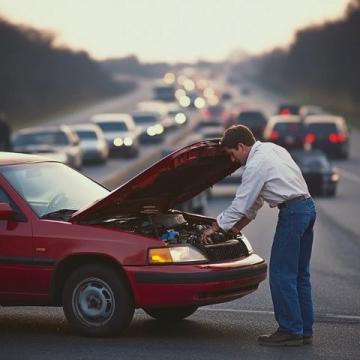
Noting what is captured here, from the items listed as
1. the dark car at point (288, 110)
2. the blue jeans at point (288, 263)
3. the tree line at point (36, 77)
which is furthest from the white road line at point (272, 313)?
the tree line at point (36, 77)

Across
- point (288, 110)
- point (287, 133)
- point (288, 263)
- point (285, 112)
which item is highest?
point (288, 110)

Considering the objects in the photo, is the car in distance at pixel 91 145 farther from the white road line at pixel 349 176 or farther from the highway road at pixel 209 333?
the highway road at pixel 209 333

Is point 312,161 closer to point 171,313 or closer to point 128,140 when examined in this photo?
point 128,140

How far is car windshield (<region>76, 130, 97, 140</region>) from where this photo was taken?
45250mm

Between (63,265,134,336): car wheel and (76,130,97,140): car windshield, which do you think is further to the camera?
(76,130,97,140): car windshield

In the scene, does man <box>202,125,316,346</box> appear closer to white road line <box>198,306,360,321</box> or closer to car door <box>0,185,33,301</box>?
car door <box>0,185,33,301</box>

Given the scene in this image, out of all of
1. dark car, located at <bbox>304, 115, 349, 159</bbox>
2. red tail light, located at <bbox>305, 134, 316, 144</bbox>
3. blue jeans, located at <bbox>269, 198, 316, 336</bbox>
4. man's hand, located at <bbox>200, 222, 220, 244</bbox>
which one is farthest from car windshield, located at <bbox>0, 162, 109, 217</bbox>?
dark car, located at <bbox>304, 115, 349, 159</bbox>

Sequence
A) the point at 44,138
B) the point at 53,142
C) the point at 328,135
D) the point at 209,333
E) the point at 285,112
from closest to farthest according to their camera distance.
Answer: the point at 209,333
the point at 53,142
the point at 44,138
the point at 328,135
the point at 285,112

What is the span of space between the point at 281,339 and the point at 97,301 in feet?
4.28

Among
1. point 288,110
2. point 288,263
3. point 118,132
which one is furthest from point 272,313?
point 288,110

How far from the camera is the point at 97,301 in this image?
9.48 meters

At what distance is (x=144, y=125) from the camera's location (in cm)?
6469

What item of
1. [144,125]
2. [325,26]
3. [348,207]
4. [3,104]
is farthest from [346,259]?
[325,26]

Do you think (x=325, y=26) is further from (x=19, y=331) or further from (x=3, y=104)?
(x=19, y=331)
